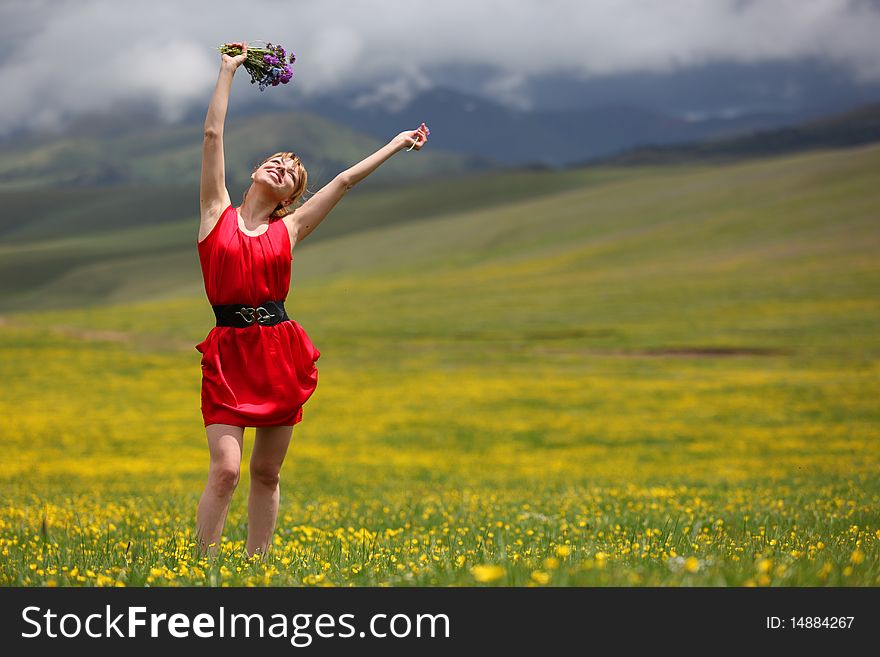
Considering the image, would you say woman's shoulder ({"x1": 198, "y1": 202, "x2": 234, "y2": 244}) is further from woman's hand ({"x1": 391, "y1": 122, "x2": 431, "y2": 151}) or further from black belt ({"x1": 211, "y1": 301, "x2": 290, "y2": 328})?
woman's hand ({"x1": 391, "y1": 122, "x2": 431, "y2": 151})

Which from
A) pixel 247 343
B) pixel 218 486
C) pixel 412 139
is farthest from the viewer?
pixel 412 139

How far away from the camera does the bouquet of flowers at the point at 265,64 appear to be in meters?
7.60

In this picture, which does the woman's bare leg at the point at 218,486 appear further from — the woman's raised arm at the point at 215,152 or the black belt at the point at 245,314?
the woman's raised arm at the point at 215,152

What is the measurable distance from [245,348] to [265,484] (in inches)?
41.1

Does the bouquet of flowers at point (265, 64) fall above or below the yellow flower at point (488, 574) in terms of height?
above

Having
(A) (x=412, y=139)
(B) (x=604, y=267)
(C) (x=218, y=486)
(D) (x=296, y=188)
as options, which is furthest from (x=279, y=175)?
(B) (x=604, y=267)

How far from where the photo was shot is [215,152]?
7066 mm

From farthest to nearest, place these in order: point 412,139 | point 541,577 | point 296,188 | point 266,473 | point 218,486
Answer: point 412,139, point 296,188, point 266,473, point 218,486, point 541,577

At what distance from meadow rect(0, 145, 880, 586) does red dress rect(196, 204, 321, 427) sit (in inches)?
38.6

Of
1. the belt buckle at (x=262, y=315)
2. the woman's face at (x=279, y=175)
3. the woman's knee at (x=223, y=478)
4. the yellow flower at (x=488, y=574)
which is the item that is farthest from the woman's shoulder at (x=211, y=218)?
the yellow flower at (x=488, y=574)

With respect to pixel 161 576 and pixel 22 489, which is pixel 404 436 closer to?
pixel 22 489

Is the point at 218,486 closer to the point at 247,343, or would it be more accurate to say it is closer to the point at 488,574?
the point at 247,343

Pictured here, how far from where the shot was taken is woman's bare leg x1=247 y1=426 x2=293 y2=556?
7203 mm

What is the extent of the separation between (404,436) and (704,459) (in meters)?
8.44
